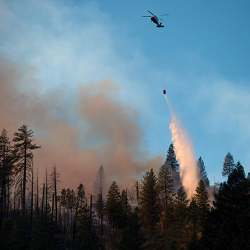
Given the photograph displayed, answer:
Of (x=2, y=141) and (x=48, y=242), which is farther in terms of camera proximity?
(x=2, y=141)

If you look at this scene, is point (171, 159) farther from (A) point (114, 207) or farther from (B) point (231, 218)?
(B) point (231, 218)

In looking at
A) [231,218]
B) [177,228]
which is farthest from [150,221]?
[231,218]

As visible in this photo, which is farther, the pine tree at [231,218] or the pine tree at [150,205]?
the pine tree at [150,205]

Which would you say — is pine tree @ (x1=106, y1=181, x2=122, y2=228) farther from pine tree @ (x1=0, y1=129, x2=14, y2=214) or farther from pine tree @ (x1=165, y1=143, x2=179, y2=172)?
pine tree @ (x1=165, y1=143, x2=179, y2=172)

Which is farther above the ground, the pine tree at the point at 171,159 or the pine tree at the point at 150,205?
the pine tree at the point at 171,159

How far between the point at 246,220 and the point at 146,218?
55.3 m

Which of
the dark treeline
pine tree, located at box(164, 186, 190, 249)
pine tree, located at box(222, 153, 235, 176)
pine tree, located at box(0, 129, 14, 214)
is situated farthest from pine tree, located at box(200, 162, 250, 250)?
pine tree, located at box(222, 153, 235, 176)

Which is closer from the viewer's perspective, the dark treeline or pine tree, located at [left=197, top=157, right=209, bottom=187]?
the dark treeline

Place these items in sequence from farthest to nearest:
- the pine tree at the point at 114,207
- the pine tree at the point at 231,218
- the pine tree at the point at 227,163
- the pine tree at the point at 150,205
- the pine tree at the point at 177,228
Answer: the pine tree at the point at 227,163 < the pine tree at the point at 114,207 < the pine tree at the point at 150,205 < the pine tree at the point at 177,228 < the pine tree at the point at 231,218

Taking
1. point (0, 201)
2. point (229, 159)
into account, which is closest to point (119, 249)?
point (0, 201)

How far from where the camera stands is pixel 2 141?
94125 mm

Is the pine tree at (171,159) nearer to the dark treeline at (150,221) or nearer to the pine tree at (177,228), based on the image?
the dark treeline at (150,221)

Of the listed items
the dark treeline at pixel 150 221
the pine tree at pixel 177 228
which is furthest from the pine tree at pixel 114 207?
the pine tree at pixel 177 228

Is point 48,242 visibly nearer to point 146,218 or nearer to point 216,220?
point 146,218
